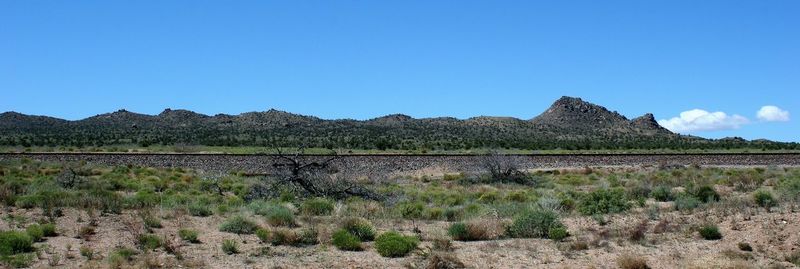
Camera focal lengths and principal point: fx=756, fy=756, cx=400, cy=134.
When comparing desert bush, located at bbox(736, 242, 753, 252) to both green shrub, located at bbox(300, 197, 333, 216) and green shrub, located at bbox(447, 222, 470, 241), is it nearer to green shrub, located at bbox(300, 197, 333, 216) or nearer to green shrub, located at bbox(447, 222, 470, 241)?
green shrub, located at bbox(447, 222, 470, 241)

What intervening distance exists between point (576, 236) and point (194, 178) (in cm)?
2327

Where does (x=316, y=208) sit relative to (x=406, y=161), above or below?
below

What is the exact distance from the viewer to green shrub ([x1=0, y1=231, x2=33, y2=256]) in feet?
48.2

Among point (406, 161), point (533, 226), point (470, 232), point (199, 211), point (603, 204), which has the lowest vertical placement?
point (470, 232)

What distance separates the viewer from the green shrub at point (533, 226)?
18.4 meters

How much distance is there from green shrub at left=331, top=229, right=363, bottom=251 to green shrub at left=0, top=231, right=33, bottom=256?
6.26m

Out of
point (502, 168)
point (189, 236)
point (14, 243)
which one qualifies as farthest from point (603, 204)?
point (14, 243)

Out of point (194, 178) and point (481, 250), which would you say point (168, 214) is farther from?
point (194, 178)

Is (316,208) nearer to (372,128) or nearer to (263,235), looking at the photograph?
(263,235)

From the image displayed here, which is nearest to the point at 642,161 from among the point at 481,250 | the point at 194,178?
the point at 194,178

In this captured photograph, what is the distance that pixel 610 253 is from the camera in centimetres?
1581

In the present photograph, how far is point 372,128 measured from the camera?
11231cm

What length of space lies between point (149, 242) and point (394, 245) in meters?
5.18

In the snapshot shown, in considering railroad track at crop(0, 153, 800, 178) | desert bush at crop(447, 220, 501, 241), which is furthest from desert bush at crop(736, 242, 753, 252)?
railroad track at crop(0, 153, 800, 178)
